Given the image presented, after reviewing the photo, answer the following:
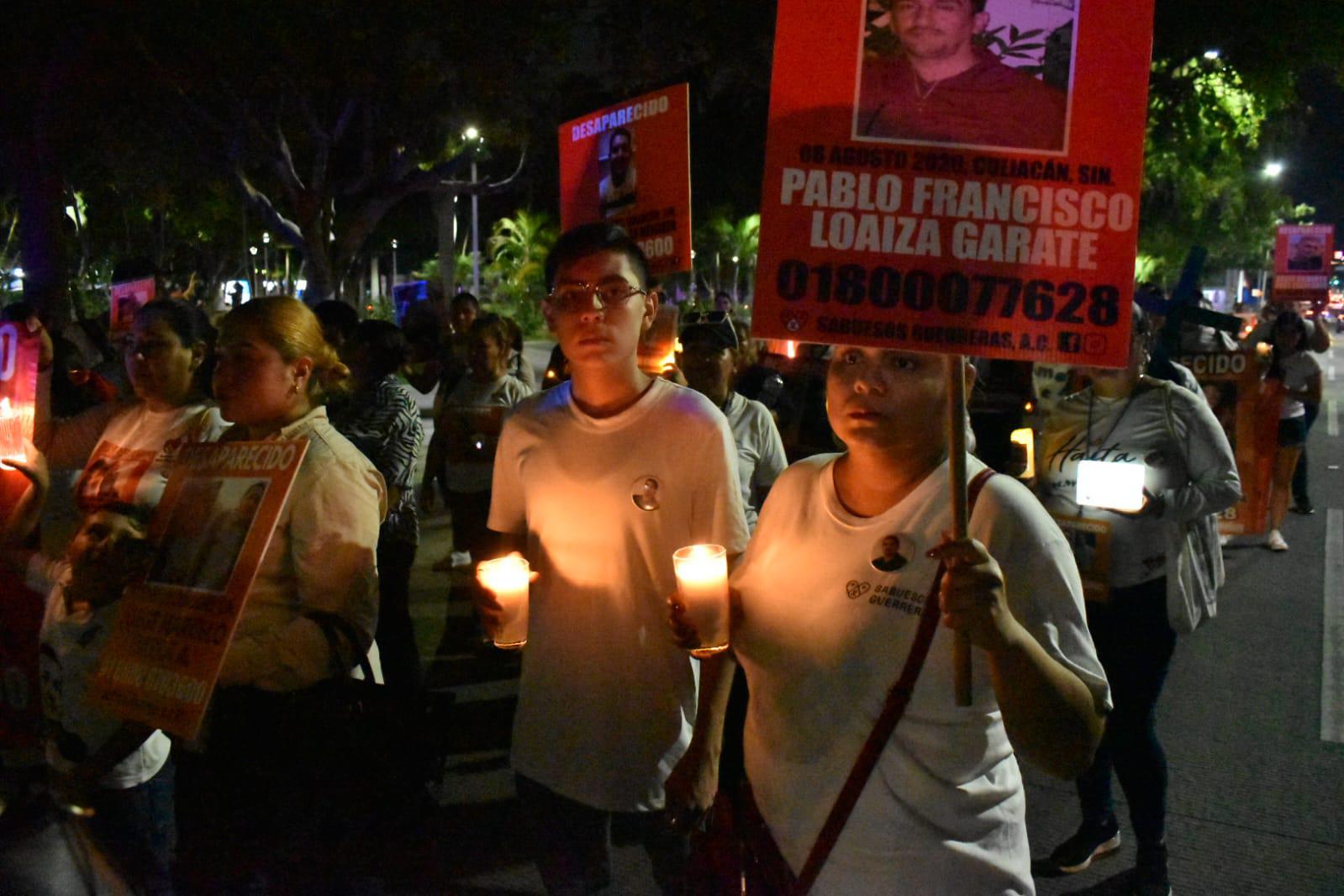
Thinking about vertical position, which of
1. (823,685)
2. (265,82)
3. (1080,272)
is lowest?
(823,685)

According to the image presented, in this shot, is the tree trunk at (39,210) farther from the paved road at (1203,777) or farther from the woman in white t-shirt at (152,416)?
the woman in white t-shirt at (152,416)

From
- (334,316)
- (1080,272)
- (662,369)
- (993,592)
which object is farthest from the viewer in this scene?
(334,316)

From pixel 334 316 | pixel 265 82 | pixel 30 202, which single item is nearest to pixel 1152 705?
pixel 334 316

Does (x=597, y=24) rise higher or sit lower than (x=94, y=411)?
higher

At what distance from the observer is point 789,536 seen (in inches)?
90.0

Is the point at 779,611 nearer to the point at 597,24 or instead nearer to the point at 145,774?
the point at 145,774

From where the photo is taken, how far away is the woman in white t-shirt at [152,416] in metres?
3.14

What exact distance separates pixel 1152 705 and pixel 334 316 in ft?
15.8

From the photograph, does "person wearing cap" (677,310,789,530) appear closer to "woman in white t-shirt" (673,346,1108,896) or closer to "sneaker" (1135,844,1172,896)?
"sneaker" (1135,844,1172,896)

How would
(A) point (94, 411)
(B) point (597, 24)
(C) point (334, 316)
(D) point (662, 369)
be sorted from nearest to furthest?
1. (A) point (94, 411)
2. (D) point (662, 369)
3. (C) point (334, 316)
4. (B) point (597, 24)

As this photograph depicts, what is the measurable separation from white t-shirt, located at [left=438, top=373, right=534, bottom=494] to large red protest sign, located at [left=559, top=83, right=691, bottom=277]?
6.56ft

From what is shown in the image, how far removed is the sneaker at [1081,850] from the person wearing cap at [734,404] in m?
1.73

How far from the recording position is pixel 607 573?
285cm

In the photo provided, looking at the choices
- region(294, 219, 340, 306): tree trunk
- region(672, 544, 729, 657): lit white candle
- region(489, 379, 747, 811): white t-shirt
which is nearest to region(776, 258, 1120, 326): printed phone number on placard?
region(672, 544, 729, 657): lit white candle
